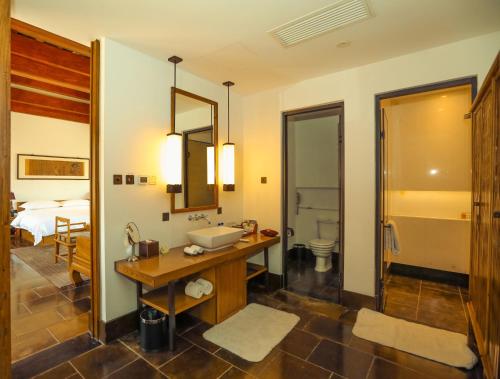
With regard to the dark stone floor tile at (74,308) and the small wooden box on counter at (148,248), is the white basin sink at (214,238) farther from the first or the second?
the dark stone floor tile at (74,308)

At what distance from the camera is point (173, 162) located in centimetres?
262

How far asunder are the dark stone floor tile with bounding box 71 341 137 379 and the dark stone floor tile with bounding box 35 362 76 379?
0.04m

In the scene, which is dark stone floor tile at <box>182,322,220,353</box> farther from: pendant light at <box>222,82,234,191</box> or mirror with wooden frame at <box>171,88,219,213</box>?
pendant light at <box>222,82,234,191</box>

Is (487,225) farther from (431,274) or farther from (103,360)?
(103,360)

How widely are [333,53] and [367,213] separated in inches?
64.3

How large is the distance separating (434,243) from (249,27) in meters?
3.57

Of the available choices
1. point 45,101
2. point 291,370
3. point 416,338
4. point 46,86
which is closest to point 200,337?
point 291,370

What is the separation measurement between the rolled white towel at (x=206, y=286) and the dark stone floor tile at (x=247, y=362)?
51cm

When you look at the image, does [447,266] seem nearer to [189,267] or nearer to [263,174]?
[263,174]

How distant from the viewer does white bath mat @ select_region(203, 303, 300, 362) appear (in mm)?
2182

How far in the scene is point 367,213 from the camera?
2.81 m

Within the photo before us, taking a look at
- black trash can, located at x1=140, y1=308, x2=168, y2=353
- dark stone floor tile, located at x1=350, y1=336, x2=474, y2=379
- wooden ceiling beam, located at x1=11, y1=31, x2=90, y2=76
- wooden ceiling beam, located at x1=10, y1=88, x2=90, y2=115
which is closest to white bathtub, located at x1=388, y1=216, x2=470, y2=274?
dark stone floor tile, located at x1=350, y1=336, x2=474, y2=379

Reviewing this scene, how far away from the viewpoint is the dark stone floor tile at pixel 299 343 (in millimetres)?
2160

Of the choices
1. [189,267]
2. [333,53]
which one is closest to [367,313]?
[189,267]
